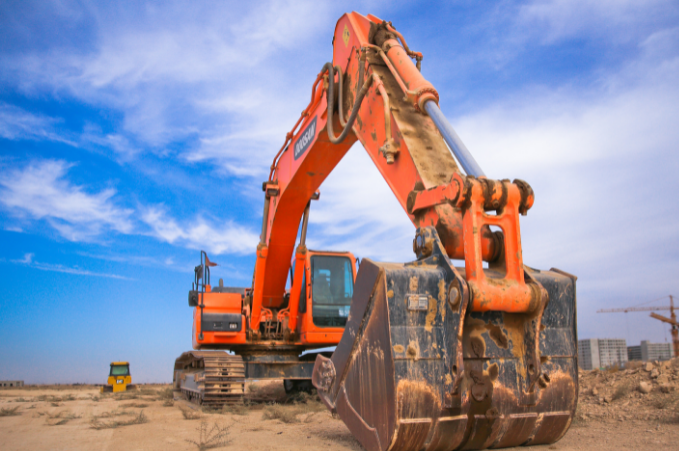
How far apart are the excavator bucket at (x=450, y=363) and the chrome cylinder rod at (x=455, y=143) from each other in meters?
0.54

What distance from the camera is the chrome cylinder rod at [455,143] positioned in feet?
12.0

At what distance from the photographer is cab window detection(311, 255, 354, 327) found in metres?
8.98

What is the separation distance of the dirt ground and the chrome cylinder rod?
2.00 metres

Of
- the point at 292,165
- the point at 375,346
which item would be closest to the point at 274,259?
the point at 292,165

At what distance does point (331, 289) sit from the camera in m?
9.17

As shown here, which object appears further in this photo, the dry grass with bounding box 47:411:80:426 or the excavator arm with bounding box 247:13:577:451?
the dry grass with bounding box 47:411:80:426

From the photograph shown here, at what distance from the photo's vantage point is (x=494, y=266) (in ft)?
11.8

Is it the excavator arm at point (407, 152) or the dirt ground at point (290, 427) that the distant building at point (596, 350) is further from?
the excavator arm at point (407, 152)

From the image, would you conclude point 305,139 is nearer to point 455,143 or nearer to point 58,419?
point 455,143

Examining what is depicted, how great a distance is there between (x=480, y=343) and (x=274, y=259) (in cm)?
609

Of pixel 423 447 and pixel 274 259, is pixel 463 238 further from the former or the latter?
pixel 274 259

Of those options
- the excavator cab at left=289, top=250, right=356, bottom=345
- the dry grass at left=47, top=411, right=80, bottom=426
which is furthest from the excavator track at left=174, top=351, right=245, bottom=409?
the dry grass at left=47, top=411, right=80, bottom=426

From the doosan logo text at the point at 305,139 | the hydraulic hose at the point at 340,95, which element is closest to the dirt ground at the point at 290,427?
the hydraulic hose at the point at 340,95

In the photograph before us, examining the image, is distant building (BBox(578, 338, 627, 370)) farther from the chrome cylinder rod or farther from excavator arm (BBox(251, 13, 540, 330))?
the chrome cylinder rod
